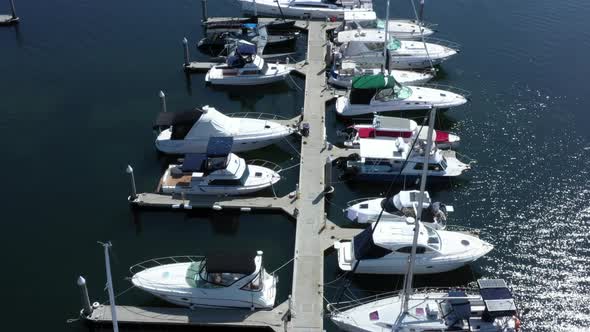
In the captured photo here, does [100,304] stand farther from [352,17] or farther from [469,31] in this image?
[469,31]

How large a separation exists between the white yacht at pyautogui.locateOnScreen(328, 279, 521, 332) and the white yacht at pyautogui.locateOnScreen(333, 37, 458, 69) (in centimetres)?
3038

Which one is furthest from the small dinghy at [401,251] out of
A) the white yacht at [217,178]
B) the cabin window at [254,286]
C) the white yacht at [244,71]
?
the white yacht at [244,71]

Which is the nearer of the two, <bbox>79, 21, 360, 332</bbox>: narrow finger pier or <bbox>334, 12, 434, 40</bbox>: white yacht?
<bbox>79, 21, 360, 332</bbox>: narrow finger pier

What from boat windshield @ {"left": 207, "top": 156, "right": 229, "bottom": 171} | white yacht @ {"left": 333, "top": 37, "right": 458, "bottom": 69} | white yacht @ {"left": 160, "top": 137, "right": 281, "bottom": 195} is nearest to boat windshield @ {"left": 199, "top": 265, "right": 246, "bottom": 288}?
white yacht @ {"left": 160, "top": 137, "right": 281, "bottom": 195}

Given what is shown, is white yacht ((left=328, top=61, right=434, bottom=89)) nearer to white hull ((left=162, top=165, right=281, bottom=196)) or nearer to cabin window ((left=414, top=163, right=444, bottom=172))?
cabin window ((left=414, top=163, right=444, bottom=172))

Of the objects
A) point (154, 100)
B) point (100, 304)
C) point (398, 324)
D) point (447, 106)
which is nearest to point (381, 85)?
point (447, 106)

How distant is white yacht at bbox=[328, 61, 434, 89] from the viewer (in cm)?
5691

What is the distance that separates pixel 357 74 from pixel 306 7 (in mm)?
17632

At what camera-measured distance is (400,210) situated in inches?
1617

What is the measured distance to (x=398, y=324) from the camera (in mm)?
32750

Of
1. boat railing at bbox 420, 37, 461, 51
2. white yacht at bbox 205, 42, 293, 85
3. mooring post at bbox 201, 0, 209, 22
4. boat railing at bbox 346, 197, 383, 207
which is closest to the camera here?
boat railing at bbox 346, 197, 383, 207

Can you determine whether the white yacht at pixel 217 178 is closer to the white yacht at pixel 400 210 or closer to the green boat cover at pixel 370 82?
the white yacht at pixel 400 210

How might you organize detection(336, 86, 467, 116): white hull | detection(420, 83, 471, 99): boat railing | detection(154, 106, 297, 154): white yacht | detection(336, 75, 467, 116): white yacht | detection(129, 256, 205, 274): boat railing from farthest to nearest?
detection(420, 83, 471, 99): boat railing
detection(336, 86, 467, 116): white hull
detection(336, 75, 467, 116): white yacht
detection(154, 106, 297, 154): white yacht
detection(129, 256, 205, 274): boat railing

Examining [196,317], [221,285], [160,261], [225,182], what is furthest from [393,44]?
[196,317]
